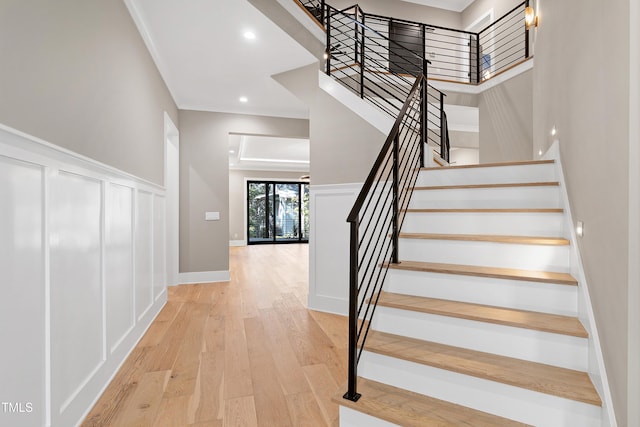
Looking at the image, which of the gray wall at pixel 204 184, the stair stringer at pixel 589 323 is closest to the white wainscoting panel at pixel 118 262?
the gray wall at pixel 204 184

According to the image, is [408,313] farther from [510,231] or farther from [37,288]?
[37,288]

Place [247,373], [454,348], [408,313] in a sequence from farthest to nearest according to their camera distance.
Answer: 1. [247,373]
2. [408,313]
3. [454,348]

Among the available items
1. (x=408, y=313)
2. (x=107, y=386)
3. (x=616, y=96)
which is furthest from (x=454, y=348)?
(x=107, y=386)

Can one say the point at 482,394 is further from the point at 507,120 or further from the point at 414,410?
the point at 507,120

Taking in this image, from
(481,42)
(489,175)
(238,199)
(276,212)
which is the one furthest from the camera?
(276,212)

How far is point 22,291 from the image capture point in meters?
1.28

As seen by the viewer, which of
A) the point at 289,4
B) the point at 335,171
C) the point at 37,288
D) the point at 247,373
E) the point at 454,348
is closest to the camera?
the point at 37,288

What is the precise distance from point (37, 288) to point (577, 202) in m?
2.72

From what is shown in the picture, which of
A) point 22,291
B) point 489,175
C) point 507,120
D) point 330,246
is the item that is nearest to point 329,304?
point 330,246

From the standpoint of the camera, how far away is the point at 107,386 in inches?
85.0

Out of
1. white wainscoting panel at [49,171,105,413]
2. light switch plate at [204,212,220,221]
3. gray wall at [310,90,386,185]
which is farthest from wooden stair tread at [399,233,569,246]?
light switch plate at [204,212,220,221]

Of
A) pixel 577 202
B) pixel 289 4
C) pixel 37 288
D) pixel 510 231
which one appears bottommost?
pixel 37 288

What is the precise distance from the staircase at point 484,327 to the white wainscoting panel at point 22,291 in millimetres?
1347

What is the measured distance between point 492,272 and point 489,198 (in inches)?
32.5
